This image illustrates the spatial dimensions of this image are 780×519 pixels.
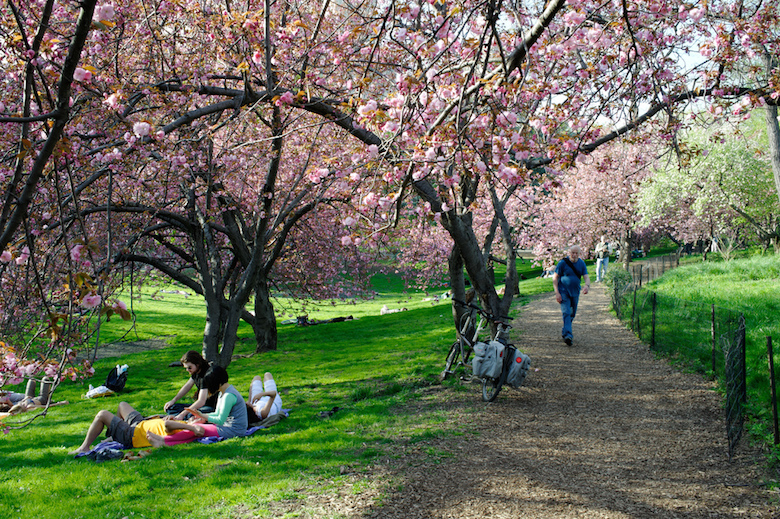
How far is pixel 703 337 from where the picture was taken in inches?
335

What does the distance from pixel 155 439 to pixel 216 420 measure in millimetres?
738

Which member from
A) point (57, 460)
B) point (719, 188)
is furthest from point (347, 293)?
point (719, 188)

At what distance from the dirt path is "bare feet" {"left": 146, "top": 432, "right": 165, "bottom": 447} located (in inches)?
112

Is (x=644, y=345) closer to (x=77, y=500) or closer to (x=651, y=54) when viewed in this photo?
(x=651, y=54)

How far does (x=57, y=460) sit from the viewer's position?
6.89 meters

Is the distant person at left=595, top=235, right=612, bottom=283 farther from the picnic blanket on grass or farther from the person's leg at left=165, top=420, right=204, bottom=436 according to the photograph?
the person's leg at left=165, top=420, right=204, bottom=436

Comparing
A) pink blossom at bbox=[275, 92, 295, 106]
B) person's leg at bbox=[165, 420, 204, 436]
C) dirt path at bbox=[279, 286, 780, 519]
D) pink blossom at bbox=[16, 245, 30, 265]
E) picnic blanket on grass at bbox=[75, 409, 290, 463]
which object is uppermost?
pink blossom at bbox=[275, 92, 295, 106]

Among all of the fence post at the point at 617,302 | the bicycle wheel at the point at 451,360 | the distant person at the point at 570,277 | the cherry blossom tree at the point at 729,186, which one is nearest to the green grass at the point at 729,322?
the fence post at the point at 617,302

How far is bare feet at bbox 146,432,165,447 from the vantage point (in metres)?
6.75

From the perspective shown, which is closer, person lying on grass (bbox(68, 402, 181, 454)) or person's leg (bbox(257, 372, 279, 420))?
person lying on grass (bbox(68, 402, 181, 454))

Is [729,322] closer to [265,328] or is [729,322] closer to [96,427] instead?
[96,427]

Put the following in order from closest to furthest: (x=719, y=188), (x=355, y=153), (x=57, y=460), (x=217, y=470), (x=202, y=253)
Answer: (x=355, y=153) < (x=217, y=470) < (x=57, y=460) < (x=202, y=253) < (x=719, y=188)

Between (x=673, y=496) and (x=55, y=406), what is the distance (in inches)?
461

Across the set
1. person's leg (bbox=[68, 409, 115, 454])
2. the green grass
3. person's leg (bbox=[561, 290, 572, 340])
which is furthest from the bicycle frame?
person's leg (bbox=[68, 409, 115, 454])
